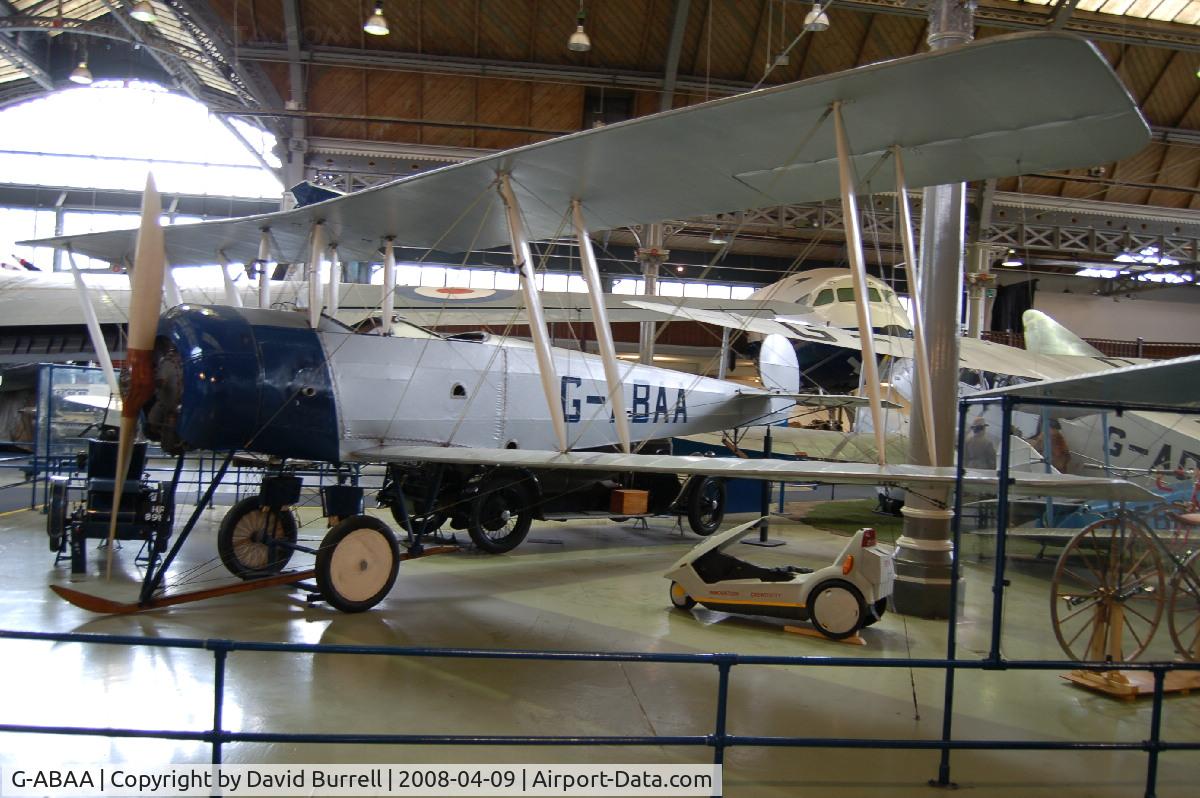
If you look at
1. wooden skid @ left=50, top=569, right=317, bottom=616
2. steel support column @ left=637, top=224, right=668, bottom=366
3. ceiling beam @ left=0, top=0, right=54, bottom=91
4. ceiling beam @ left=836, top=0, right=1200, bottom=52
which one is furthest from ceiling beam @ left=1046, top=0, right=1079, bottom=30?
ceiling beam @ left=0, top=0, right=54, bottom=91

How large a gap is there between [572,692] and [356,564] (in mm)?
2408

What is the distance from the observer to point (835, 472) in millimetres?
4457

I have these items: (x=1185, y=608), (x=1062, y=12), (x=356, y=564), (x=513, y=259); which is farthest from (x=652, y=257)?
(x=1185, y=608)

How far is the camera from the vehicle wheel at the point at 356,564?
20.5 feet

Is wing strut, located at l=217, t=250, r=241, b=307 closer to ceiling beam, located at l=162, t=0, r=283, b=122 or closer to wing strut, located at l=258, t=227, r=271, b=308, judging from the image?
wing strut, located at l=258, t=227, r=271, b=308

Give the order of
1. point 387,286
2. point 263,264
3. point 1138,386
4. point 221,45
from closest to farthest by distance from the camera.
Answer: point 1138,386
point 387,286
point 263,264
point 221,45

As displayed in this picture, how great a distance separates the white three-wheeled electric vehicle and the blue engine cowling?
3240 mm

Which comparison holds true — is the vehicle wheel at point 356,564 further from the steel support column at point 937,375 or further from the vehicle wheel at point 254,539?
the steel support column at point 937,375

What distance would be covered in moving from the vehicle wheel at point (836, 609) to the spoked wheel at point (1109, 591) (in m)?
1.66

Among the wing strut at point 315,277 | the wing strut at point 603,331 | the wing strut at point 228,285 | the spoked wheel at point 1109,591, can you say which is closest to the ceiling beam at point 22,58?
the wing strut at point 228,285

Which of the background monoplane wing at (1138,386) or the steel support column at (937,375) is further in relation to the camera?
the steel support column at (937,375)

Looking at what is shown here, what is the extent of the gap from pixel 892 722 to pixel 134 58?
26633 millimetres

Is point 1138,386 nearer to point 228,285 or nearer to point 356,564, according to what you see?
point 356,564

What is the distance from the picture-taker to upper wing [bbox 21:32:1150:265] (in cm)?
399
